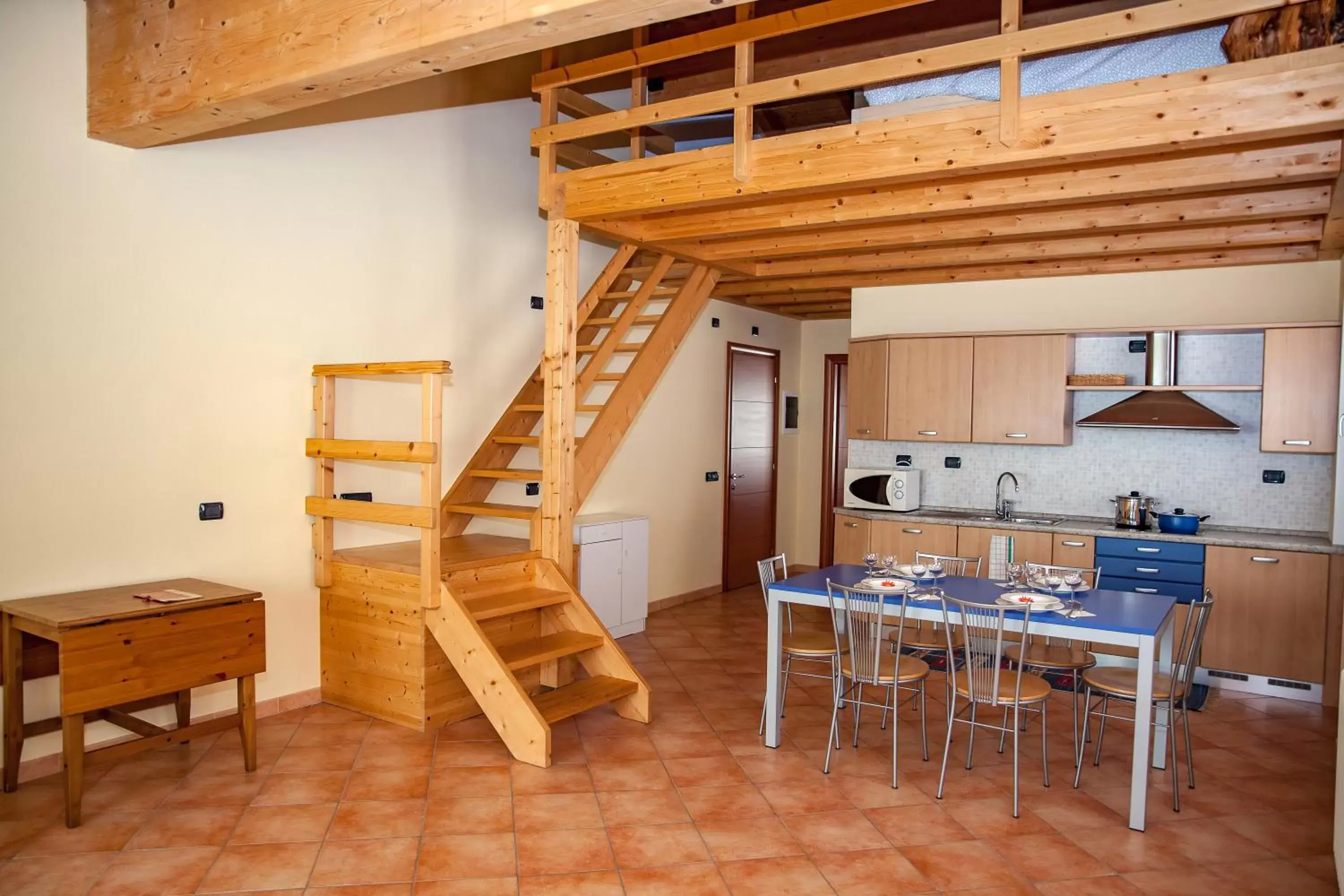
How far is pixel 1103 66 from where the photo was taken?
3.69 metres

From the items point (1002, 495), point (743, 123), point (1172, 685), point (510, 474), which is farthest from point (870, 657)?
point (1002, 495)

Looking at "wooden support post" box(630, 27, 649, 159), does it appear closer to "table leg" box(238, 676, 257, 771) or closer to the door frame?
"table leg" box(238, 676, 257, 771)

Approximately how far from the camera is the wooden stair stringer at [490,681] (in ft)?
13.7

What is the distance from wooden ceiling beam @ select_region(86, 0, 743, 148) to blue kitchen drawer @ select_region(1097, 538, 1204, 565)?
4.48 meters

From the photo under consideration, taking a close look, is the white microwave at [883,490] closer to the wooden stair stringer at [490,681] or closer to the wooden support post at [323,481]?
the wooden stair stringer at [490,681]

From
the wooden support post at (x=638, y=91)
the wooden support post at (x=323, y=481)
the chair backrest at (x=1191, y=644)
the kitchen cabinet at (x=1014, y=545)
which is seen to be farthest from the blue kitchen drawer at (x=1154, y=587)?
the wooden support post at (x=323, y=481)

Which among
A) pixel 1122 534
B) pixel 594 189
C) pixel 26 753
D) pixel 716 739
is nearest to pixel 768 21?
pixel 594 189

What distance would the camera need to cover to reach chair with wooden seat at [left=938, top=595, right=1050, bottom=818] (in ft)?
12.4

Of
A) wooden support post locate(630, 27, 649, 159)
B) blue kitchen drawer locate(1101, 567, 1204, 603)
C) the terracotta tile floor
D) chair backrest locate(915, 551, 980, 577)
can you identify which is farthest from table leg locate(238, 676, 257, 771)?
blue kitchen drawer locate(1101, 567, 1204, 603)

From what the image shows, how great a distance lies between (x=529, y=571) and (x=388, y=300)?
1.81m

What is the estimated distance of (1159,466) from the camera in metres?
6.21

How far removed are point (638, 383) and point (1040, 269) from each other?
2920mm

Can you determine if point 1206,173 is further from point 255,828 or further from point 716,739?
point 255,828

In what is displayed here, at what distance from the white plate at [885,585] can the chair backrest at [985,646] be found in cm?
24
